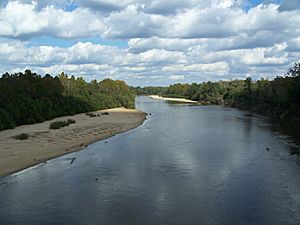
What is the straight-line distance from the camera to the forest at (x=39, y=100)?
168 ft

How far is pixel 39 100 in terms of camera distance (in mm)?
62062

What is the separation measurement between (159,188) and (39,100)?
1797 inches

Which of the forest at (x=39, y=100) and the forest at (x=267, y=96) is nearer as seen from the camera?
the forest at (x=39, y=100)

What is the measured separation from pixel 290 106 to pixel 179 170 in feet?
155

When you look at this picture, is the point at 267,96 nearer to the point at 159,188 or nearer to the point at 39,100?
the point at 39,100

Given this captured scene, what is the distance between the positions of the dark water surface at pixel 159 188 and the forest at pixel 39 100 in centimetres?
2154

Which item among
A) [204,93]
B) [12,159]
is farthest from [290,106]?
[204,93]

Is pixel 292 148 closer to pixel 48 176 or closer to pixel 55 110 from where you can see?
pixel 48 176

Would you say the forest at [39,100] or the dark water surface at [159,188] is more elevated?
the forest at [39,100]

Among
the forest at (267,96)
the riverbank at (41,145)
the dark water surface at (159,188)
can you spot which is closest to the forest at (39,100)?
the riverbank at (41,145)

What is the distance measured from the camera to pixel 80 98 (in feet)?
283

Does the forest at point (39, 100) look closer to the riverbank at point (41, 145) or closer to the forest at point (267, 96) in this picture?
the riverbank at point (41, 145)

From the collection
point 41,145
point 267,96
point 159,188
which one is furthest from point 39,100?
point 267,96

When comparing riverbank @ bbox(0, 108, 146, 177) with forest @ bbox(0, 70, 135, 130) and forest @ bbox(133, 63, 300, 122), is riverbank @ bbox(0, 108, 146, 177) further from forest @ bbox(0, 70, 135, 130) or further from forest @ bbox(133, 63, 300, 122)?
forest @ bbox(133, 63, 300, 122)
